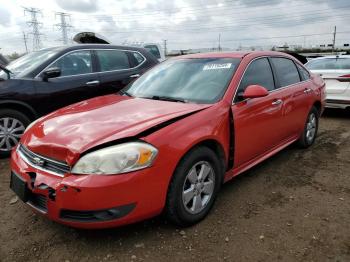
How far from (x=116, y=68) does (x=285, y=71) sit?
9.72 ft

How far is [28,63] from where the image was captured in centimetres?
552

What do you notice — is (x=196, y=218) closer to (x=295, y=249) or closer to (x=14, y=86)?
(x=295, y=249)

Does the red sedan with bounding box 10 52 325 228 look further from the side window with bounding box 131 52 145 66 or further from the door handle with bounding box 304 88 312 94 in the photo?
the side window with bounding box 131 52 145 66

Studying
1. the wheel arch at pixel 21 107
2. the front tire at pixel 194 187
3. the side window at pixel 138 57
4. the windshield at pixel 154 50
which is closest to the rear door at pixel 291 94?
the front tire at pixel 194 187

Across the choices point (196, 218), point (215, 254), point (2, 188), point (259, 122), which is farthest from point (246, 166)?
point (2, 188)

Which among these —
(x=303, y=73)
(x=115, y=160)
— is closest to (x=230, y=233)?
(x=115, y=160)

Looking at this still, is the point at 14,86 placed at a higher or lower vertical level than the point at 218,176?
higher

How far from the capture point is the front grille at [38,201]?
2.66 metres

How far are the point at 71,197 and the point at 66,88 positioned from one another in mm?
3249

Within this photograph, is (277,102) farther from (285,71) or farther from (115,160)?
(115,160)

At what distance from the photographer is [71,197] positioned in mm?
2471

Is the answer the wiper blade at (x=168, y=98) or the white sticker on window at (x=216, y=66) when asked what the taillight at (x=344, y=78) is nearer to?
the white sticker on window at (x=216, y=66)

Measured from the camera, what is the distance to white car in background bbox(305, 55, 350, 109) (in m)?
7.39

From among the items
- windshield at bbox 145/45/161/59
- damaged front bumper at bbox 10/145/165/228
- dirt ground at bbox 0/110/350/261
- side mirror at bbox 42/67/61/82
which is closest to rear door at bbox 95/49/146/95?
side mirror at bbox 42/67/61/82
